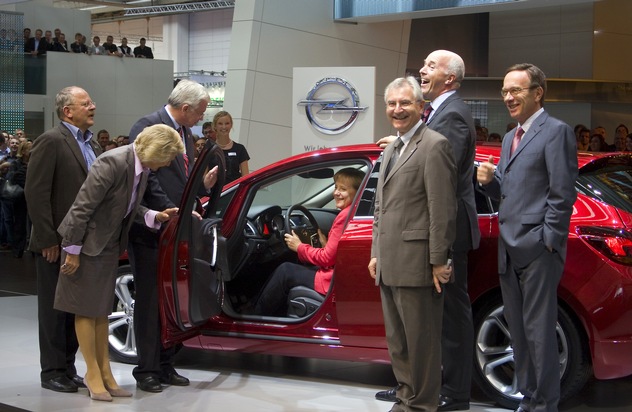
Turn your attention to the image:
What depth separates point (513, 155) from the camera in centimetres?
439

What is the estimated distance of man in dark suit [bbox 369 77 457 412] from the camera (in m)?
4.14

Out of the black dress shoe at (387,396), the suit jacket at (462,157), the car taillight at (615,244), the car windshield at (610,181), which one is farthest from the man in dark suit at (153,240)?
the car taillight at (615,244)

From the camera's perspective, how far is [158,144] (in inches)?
191

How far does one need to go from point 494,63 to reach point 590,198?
514 inches

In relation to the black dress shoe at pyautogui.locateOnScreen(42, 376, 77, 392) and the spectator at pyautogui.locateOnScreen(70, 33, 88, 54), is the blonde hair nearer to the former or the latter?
the black dress shoe at pyautogui.locateOnScreen(42, 376, 77, 392)

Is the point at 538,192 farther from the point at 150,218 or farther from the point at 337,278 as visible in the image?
the point at 150,218

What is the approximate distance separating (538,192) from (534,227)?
16 cm

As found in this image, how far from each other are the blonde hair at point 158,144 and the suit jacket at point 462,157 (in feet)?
4.44

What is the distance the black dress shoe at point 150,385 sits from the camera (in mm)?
5184

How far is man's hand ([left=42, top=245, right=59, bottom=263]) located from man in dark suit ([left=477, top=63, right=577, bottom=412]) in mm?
2335

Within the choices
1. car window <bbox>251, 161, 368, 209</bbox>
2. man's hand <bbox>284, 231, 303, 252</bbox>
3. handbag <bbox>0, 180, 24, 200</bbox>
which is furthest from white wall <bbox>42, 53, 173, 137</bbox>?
man's hand <bbox>284, 231, 303, 252</bbox>

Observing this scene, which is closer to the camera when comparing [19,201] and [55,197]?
[55,197]

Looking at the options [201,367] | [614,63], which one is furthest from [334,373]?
[614,63]

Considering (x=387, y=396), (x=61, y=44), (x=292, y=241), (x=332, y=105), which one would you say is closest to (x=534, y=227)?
(x=387, y=396)
